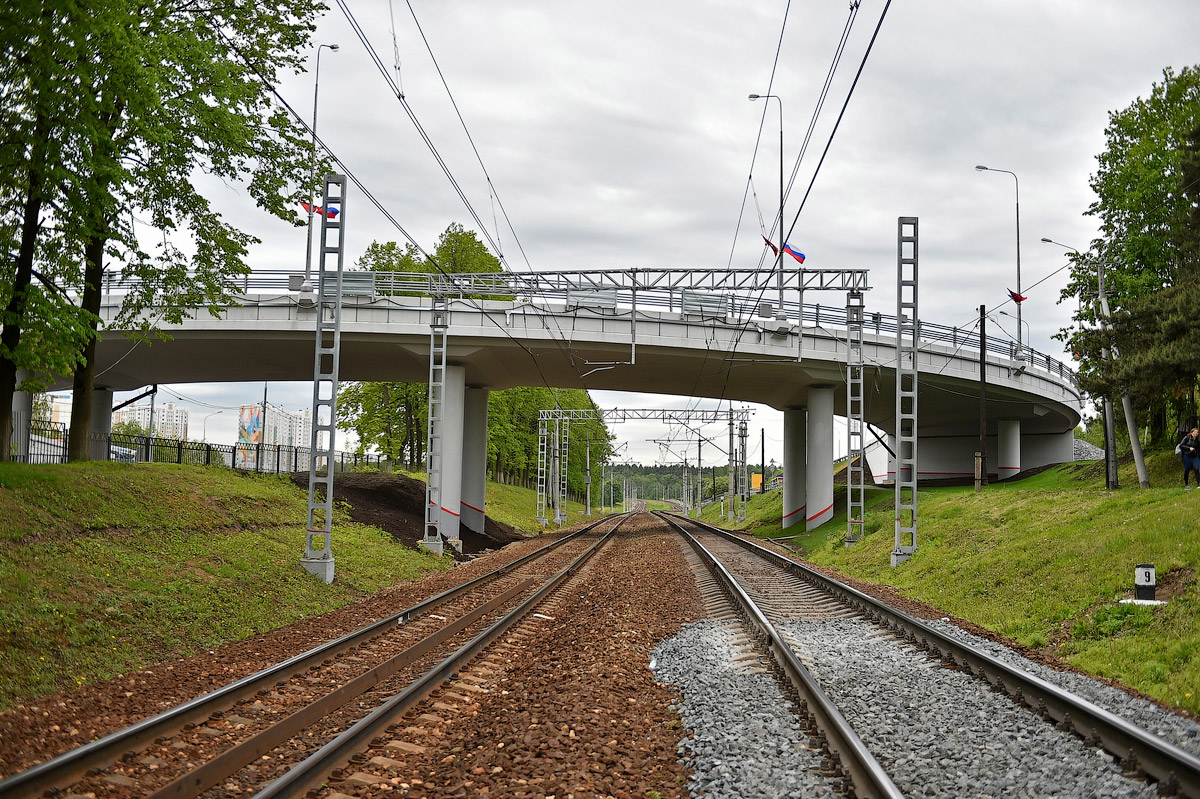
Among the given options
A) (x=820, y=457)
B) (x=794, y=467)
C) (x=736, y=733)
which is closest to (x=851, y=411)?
(x=820, y=457)

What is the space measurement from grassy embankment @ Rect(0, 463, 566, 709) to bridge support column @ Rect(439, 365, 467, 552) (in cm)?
783

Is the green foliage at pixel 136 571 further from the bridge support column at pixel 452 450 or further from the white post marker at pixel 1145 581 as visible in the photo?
the white post marker at pixel 1145 581

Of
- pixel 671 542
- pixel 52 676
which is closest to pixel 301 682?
pixel 52 676

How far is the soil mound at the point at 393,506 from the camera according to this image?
91.2 ft

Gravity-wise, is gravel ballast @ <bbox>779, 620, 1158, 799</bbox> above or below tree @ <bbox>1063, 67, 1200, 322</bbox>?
below

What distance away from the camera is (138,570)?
13.1m

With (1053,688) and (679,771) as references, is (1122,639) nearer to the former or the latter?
(1053,688)

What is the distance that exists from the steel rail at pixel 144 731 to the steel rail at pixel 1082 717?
7083 millimetres

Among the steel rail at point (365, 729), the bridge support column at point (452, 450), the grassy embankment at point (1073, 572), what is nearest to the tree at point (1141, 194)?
the grassy embankment at point (1073, 572)

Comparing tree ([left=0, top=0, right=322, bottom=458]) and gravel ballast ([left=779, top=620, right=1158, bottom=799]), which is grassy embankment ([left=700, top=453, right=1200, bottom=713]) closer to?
gravel ballast ([left=779, top=620, right=1158, bottom=799])

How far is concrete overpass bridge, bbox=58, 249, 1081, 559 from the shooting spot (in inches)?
1211

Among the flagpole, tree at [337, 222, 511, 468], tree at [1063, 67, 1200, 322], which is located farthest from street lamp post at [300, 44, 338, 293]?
tree at [1063, 67, 1200, 322]

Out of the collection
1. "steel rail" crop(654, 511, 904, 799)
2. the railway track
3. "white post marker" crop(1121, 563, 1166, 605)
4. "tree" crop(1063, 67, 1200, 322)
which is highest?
"tree" crop(1063, 67, 1200, 322)

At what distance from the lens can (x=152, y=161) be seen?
686 inches
